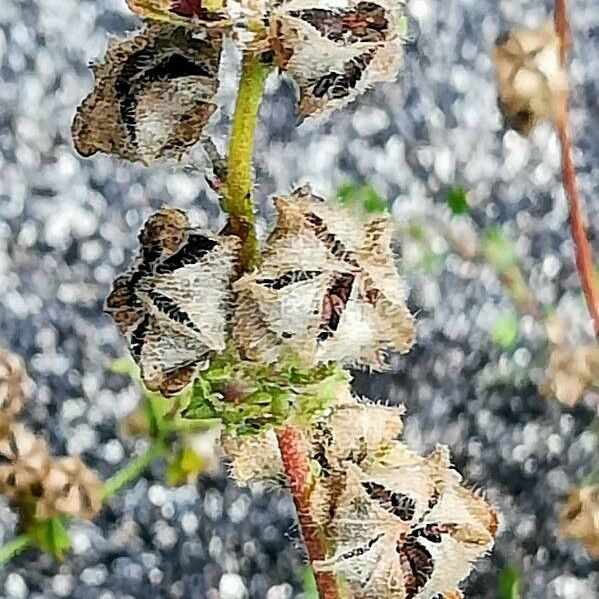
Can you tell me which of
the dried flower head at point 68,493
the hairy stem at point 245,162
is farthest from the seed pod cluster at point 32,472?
the hairy stem at point 245,162

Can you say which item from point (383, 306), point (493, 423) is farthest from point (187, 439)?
point (383, 306)

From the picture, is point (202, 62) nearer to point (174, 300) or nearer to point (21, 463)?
point (174, 300)

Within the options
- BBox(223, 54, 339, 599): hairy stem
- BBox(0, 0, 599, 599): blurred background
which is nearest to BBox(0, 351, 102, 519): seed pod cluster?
BBox(0, 0, 599, 599): blurred background

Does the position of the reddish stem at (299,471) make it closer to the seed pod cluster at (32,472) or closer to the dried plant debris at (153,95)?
the dried plant debris at (153,95)

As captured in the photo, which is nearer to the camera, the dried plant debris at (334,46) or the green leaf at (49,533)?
the dried plant debris at (334,46)

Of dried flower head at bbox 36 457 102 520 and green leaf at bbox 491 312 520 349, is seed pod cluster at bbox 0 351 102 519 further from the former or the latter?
green leaf at bbox 491 312 520 349

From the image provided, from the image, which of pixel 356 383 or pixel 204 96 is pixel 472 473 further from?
pixel 204 96

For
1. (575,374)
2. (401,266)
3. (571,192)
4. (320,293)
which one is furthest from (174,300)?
(401,266)
